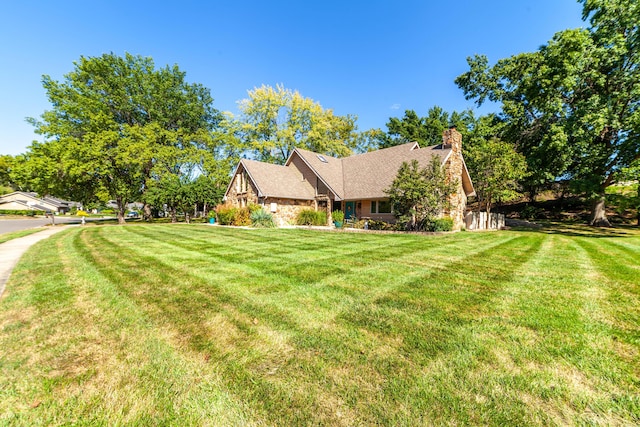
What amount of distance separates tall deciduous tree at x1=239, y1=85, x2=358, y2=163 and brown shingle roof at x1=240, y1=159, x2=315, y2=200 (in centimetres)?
1146

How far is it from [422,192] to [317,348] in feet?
47.2

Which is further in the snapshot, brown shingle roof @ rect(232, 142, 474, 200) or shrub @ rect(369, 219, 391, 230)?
brown shingle roof @ rect(232, 142, 474, 200)

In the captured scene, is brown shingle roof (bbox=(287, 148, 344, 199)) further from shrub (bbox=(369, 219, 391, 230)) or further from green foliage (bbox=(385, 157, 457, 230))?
green foliage (bbox=(385, 157, 457, 230))

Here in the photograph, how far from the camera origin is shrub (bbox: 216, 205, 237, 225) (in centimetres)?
2155

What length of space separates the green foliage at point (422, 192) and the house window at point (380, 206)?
351 centimetres

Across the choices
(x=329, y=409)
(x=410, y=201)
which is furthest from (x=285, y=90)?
(x=329, y=409)

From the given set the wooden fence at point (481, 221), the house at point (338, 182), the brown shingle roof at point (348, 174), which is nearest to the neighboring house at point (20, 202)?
the house at point (338, 182)

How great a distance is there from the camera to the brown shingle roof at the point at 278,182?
2172 centimetres

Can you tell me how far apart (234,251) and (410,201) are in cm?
1185

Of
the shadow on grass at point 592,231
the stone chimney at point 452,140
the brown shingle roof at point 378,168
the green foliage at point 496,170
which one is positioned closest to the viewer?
the shadow on grass at point 592,231

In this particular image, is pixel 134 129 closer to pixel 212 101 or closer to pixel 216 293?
pixel 212 101

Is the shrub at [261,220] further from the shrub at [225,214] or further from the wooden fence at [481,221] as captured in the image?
the wooden fence at [481,221]

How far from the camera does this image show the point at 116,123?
1191 inches

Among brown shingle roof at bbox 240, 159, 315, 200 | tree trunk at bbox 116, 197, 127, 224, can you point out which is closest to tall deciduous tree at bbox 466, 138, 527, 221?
brown shingle roof at bbox 240, 159, 315, 200
